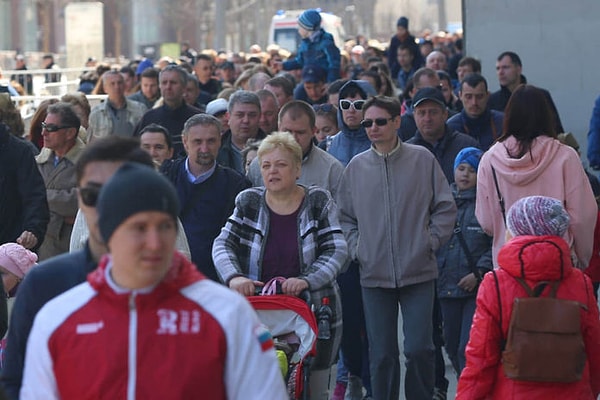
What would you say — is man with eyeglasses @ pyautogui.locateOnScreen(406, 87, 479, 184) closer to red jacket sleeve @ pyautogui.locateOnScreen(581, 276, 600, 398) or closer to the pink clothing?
the pink clothing

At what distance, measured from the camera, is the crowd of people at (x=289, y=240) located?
12.5 ft

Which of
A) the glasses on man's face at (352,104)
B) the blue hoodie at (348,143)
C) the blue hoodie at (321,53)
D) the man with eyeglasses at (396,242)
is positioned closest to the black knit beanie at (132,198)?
the man with eyeglasses at (396,242)

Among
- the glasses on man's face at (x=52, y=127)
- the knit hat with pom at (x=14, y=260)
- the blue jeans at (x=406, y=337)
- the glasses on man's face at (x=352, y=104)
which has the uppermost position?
the glasses on man's face at (x=352, y=104)

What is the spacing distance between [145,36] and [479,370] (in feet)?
264

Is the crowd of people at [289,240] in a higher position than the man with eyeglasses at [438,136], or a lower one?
lower

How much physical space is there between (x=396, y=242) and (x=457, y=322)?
829mm

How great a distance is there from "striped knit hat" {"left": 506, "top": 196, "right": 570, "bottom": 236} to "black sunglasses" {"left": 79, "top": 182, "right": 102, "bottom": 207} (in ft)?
8.13

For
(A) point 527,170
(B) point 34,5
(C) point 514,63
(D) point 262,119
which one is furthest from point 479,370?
(B) point 34,5

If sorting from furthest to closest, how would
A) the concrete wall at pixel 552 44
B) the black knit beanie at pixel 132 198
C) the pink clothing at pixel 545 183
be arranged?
1. the concrete wall at pixel 552 44
2. the pink clothing at pixel 545 183
3. the black knit beanie at pixel 132 198

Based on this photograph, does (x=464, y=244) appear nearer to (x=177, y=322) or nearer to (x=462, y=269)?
(x=462, y=269)

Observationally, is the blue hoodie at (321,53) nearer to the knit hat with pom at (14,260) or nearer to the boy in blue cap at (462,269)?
the boy in blue cap at (462,269)

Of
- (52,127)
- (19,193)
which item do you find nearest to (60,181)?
(52,127)

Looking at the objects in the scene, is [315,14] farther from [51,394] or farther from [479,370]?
[51,394]

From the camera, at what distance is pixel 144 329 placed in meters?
3.78
